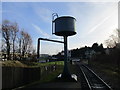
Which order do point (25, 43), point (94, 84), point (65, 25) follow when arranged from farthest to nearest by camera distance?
1. point (25, 43)
2. point (65, 25)
3. point (94, 84)

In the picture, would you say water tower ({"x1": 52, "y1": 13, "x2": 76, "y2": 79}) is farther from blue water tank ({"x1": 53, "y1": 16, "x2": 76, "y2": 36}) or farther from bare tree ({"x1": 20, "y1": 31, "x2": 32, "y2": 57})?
bare tree ({"x1": 20, "y1": 31, "x2": 32, "y2": 57})

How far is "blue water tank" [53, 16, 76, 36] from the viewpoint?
58.0 ft

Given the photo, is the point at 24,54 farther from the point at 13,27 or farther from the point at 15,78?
the point at 15,78

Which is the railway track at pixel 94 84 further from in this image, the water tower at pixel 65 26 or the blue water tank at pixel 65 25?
the blue water tank at pixel 65 25

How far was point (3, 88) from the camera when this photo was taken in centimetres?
1180

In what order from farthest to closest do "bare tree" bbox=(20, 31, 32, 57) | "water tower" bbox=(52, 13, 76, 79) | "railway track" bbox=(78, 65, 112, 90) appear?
"bare tree" bbox=(20, 31, 32, 57)
"water tower" bbox=(52, 13, 76, 79)
"railway track" bbox=(78, 65, 112, 90)

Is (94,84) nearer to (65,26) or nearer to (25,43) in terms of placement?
(65,26)

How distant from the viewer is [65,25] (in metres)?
17.7

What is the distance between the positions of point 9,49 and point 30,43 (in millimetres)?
14444

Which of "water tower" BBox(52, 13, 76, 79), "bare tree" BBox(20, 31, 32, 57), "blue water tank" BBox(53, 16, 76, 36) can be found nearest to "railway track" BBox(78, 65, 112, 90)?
"water tower" BBox(52, 13, 76, 79)

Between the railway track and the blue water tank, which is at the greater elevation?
the blue water tank

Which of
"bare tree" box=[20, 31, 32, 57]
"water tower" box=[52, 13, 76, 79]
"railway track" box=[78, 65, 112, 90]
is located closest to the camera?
"railway track" box=[78, 65, 112, 90]

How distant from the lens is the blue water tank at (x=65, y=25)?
58.0ft

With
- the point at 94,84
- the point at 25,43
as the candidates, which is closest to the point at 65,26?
the point at 94,84
